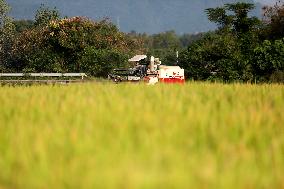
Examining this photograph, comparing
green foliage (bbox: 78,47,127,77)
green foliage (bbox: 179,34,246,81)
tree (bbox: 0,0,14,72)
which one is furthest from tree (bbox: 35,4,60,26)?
green foliage (bbox: 179,34,246,81)

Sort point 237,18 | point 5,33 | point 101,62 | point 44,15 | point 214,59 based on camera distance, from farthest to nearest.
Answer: point 44,15, point 5,33, point 101,62, point 237,18, point 214,59

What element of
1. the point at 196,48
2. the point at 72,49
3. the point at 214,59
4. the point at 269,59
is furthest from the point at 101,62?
the point at 269,59

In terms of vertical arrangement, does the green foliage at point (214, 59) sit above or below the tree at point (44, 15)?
below

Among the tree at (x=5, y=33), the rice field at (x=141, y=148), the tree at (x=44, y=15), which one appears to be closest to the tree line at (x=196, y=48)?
the tree at (x=5, y=33)

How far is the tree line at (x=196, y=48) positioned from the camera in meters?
36.2

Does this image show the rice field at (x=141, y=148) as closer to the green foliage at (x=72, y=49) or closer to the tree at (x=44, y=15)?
the green foliage at (x=72, y=49)

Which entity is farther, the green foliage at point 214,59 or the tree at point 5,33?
the tree at point 5,33

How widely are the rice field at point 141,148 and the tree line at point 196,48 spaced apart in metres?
24.1

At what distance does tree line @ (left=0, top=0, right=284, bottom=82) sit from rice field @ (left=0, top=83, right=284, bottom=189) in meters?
24.1

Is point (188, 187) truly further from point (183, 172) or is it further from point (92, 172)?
point (92, 172)

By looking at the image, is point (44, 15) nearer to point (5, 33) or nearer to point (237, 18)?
point (5, 33)

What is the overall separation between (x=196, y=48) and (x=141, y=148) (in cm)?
3816

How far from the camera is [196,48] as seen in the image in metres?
41.8

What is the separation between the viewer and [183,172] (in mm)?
3494
